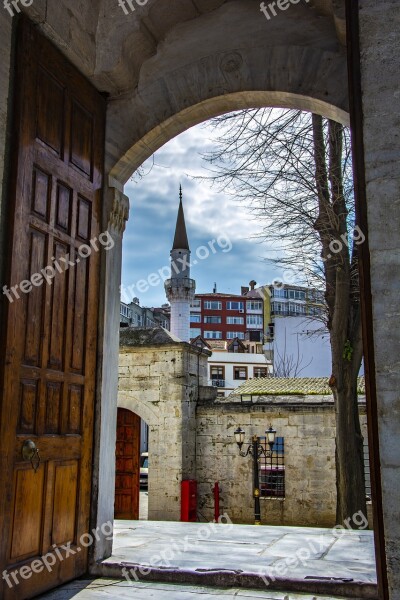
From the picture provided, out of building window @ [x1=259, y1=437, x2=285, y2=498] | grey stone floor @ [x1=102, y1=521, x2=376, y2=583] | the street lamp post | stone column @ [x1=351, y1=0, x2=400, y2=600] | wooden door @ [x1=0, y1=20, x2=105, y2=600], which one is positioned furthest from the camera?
building window @ [x1=259, y1=437, x2=285, y2=498]

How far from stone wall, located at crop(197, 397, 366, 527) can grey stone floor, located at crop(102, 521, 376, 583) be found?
274 inches

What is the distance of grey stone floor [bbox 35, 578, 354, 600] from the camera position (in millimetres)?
3715

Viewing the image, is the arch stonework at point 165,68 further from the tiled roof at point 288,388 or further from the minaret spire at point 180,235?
the minaret spire at point 180,235

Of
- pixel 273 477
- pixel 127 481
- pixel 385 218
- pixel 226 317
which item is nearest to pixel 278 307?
pixel 226 317

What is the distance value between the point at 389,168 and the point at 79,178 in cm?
256

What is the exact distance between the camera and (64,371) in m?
4.17

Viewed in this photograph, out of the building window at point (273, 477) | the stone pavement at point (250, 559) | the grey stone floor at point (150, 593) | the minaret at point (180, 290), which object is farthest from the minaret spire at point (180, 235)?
the grey stone floor at point (150, 593)

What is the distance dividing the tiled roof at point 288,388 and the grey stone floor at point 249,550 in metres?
8.35

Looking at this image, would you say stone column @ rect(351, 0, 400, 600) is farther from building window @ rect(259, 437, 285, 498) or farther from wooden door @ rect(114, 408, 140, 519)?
building window @ rect(259, 437, 285, 498)

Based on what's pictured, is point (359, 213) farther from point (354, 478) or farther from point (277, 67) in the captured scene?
point (354, 478)

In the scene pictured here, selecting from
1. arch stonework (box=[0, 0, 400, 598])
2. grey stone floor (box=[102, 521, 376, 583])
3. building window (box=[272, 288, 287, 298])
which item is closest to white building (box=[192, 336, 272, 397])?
building window (box=[272, 288, 287, 298])

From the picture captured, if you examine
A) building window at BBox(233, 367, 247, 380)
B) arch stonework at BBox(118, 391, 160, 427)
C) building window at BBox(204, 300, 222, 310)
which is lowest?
arch stonework at BBox(118, 391, 160, 427)

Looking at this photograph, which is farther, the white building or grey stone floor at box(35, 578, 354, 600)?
the white building

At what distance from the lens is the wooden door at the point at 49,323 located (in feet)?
11.8
